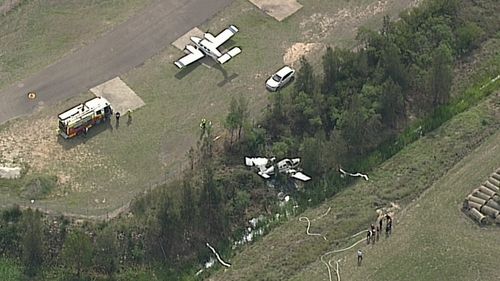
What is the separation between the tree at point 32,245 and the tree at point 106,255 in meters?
3.63

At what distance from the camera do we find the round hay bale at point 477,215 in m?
65.8

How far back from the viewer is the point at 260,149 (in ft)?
241

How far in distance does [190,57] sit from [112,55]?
6.09 m

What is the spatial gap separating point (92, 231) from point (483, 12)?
121ft

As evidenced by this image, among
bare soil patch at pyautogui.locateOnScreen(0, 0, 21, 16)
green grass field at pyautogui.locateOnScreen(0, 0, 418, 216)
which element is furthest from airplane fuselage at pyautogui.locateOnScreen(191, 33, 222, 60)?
bare soil patch at pyautogui.locateOnScreen(0, 0, 21, 16)

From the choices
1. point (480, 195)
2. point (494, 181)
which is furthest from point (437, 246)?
point (494, 181)

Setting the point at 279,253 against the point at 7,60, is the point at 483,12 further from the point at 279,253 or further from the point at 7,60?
the point at 7,60

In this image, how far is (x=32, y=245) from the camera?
217 feet

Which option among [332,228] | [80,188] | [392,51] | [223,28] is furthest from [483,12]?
[80,188]

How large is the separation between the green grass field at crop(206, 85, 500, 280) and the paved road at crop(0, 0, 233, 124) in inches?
804

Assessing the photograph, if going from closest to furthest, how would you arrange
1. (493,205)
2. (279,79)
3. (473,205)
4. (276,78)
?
(493,205) < (473,205) < (279,79) < (276,78)

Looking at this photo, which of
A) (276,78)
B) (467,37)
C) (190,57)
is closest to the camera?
(276,78)

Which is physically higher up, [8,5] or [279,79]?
[279,79]

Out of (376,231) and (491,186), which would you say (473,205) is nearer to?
(491,186)
